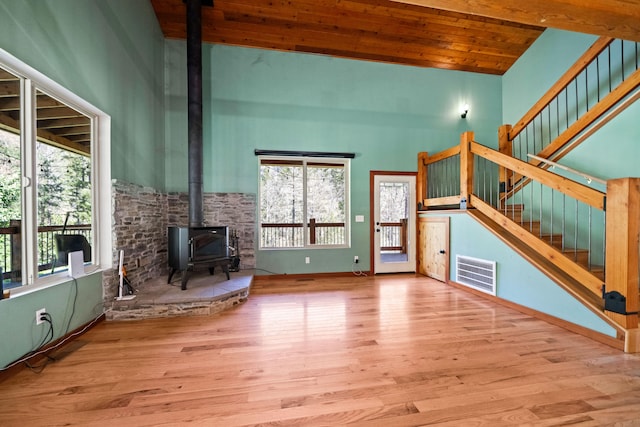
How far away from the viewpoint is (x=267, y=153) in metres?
4.66

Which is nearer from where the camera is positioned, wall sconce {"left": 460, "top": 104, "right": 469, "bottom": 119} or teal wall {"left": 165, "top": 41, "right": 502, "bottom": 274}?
teal wall {"left": 165, "top": 41, "right": 502, "bottom": 274}

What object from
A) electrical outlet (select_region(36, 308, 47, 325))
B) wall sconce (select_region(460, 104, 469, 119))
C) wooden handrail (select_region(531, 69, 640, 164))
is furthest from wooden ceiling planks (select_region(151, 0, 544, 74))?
electrical outlet (select_region(36, 308, 47, 325))

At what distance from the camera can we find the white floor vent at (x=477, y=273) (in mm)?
3531

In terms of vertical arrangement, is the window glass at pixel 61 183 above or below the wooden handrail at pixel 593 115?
below

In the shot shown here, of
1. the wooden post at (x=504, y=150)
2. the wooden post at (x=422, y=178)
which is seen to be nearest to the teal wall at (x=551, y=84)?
the wooden post at (x=504, y=150)

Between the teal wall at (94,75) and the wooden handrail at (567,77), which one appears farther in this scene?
the wooden handrail at (567,77)

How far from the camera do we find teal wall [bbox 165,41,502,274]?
455 centimetres

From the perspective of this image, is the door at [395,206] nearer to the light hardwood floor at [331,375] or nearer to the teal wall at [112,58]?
the light hardwood floor at [331,375]

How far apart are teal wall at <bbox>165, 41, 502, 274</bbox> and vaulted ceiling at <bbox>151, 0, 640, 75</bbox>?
20 cm

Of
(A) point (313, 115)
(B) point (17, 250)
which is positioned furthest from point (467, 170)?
(B) point (17, 250)

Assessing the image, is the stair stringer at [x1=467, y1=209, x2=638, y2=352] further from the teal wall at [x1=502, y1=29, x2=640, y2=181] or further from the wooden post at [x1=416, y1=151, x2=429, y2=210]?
the teal wall at [x1=502, y1=29, x2=640, y2=181]

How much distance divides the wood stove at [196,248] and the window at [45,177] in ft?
2.45

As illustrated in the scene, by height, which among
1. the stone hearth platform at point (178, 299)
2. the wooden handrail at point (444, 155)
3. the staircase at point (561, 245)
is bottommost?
the stone hearth platform at point (178, 299)

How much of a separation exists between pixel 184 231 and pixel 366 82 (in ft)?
13.7
